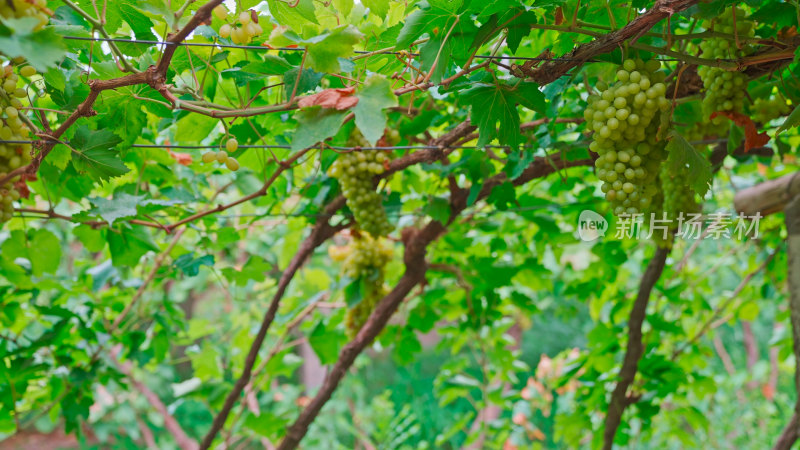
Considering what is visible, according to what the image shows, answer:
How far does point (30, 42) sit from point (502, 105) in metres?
0.52

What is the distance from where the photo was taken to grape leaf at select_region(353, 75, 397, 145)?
1.99 feet

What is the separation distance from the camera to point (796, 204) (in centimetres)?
135

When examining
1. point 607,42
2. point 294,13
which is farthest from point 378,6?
point 607,42

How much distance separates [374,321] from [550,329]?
346cm

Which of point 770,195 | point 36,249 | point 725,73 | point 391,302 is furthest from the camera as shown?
point 391,302

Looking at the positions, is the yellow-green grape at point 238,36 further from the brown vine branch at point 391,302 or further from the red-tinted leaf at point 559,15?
the brown vine branch at point 391,302

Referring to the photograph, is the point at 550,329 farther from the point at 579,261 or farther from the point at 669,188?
the point at 669,188

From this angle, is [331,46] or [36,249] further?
[36,249]

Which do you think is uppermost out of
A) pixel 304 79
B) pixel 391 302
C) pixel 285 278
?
pixel 304 79

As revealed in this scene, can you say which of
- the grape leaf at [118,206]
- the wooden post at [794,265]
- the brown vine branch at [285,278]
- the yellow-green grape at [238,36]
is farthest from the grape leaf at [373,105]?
the wooden post at [794,265]

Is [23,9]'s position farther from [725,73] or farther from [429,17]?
[725,73]

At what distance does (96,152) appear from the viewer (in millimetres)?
809

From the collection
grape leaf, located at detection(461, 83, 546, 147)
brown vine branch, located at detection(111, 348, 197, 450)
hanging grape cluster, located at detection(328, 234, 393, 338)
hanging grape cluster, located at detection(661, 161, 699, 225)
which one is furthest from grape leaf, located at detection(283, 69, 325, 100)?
→ brown vine branch, located at detection(111, 348, 197, 450)

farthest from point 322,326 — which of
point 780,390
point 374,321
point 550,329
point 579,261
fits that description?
point 780,390
